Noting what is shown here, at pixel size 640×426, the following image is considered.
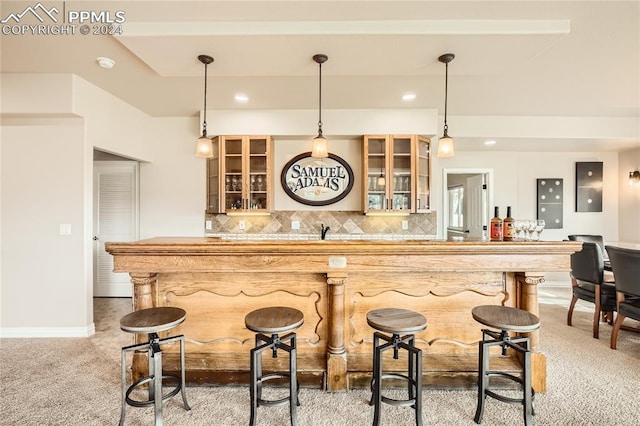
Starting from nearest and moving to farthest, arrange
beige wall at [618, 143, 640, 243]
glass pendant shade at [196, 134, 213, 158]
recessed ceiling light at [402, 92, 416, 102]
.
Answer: glass pendant shade at [196, 134, 213, 158]
recessed ceiling light at [402, 92, 416, 102]
beige wall at [618, 143, 640, 243]

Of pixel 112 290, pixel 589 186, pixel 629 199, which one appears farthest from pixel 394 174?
pixel 112 290

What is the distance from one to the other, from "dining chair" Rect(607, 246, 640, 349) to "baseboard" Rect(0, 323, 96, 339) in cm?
533

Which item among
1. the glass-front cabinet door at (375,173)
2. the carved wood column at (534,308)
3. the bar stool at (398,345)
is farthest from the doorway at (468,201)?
the bar stool at (398,345)

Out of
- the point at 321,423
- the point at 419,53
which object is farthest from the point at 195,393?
the point at 419,53

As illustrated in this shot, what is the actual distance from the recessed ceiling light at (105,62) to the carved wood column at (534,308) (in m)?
3.81

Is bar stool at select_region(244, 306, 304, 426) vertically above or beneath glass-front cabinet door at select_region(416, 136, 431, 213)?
beneath

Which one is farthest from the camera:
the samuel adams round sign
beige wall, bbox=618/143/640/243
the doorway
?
the doorway

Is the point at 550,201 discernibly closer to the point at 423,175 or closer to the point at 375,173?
the point at 423,175

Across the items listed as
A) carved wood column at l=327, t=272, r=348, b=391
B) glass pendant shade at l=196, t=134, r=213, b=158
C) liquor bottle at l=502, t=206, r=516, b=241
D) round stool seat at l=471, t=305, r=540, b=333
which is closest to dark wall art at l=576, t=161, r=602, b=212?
liquor bottle at l=502, t=206, r=516, b=241

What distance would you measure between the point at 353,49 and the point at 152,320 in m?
2.36

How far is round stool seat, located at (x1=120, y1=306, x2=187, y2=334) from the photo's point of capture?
5.99 feet

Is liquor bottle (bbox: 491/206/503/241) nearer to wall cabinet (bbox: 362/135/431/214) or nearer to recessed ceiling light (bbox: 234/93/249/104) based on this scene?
wall cabinet (bbox: 362/135/431/214)

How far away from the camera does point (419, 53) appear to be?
2467 mm

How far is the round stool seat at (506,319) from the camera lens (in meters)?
1.83
